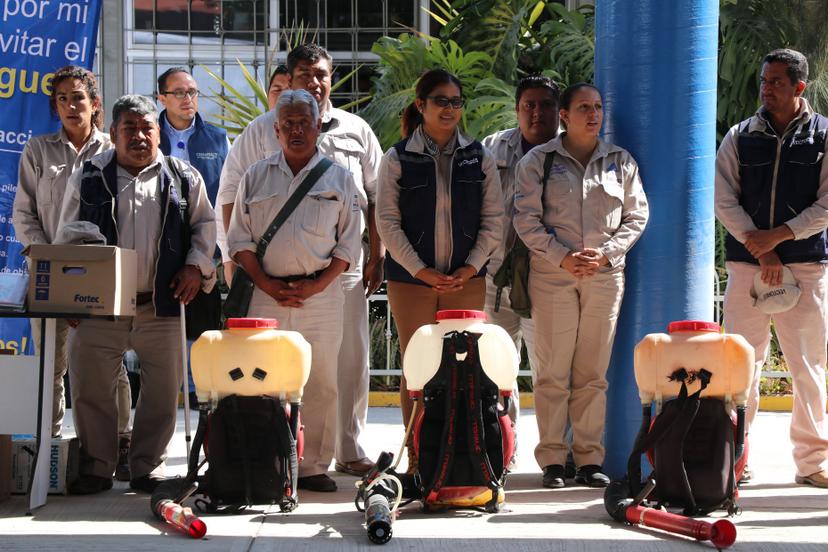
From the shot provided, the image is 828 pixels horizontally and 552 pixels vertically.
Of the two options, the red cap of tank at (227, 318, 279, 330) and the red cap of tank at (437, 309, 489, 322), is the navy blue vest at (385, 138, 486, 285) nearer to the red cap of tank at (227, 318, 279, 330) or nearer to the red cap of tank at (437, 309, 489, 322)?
the red cap of tank at (437, 309, 489, 322)

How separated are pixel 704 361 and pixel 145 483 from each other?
288 centimetres

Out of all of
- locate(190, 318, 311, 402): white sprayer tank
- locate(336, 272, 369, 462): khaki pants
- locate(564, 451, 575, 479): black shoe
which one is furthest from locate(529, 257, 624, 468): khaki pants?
locate(190, 318, 311, 402): white sprayer tank

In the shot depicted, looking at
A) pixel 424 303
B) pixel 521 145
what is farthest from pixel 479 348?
pixel 521 145

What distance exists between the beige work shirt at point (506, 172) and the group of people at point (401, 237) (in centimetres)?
3

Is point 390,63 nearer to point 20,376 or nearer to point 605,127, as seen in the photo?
point 605,127

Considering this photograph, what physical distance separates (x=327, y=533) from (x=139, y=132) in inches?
92.3

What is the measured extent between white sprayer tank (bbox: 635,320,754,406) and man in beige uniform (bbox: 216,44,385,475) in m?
1.83

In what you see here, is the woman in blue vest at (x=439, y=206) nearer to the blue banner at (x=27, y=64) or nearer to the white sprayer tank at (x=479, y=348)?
the white sprayer tank at (x=479, y=348)

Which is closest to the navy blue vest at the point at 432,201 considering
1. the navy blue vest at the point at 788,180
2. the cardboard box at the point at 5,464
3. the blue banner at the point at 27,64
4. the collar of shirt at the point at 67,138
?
the navy blue vest at the point at 788,180

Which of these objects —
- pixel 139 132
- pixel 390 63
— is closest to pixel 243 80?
Answer: pixel 390 63

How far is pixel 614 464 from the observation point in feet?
22.5

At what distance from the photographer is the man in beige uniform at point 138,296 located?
6449 millimetres

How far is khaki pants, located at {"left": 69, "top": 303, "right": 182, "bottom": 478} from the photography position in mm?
6453

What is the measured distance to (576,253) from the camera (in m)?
6.54
